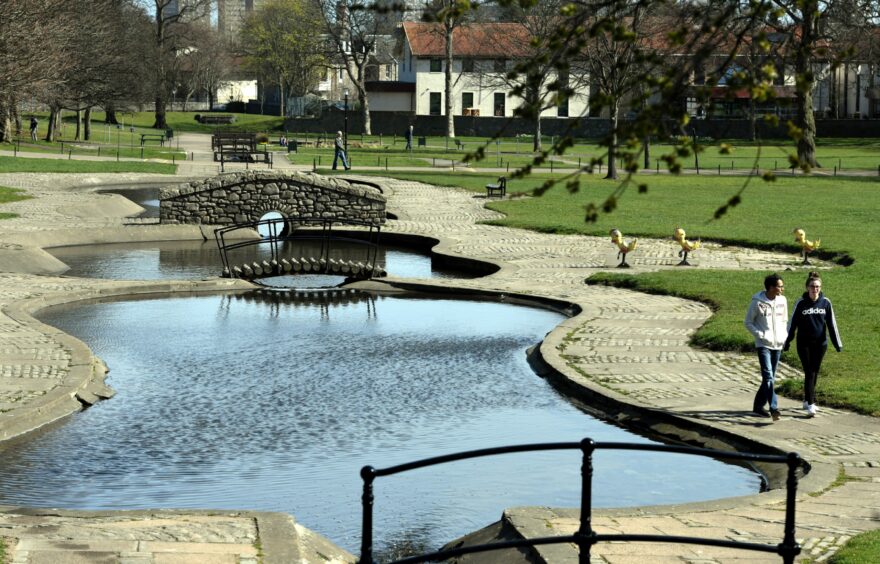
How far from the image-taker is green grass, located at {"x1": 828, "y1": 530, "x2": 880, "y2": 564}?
935 cm

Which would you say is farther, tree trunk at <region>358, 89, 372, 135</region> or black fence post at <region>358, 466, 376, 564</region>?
tree trunk at <region>358, 89, 372, 135</region>

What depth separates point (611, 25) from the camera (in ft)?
23.4

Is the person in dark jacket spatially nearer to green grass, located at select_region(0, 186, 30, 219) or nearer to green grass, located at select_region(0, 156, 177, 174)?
green grass, located at select_region(0, 186, 30, 219)

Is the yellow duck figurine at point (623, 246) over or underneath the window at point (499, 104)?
underneath

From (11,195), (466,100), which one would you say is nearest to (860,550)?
(11,195)

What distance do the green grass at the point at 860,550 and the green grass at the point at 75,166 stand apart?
48.2 meters

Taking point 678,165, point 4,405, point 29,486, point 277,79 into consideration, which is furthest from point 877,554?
point 277,79

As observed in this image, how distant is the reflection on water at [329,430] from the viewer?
12625 millimetres

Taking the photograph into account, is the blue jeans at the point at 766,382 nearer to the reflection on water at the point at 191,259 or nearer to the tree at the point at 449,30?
the tree at the point at 449,30

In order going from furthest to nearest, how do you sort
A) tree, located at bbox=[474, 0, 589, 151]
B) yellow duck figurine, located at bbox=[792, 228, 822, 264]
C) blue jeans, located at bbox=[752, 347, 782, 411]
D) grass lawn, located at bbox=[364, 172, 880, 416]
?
yellow duck figurine, located at bbox=[792, 228, 822, 264] → grass lawn, located at bbox=[364, 172, 880, 416] → blue jeans, located at bbox=[752, 347, 782, 411] → tree, located at bbox=[474, 0, 589, 151]

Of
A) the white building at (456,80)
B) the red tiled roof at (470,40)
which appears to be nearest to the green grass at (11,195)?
the red tiled roof at (470,40)

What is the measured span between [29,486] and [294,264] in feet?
45.5

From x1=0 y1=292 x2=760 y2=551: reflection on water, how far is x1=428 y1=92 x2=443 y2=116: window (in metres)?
81.0

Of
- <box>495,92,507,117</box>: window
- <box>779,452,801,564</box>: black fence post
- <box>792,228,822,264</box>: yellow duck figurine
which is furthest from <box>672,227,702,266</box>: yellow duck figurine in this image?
<box>495,92,507,117</box>: window
